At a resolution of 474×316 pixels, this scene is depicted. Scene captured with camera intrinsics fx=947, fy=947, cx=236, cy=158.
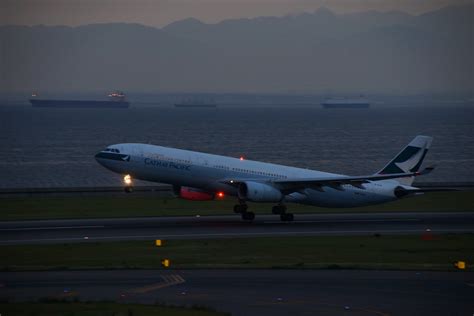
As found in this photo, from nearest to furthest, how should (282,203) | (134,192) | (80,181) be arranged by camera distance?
(282,203), (134,192), (80,181)

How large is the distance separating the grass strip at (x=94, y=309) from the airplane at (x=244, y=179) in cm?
3108

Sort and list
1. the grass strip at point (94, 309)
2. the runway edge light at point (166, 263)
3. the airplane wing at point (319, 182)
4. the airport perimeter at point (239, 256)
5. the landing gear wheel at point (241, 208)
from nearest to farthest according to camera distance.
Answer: the grass strip at point (94, 309), the airport perimeter at point (239, 256), the runway edge light at point (166, 263), the airplane wing at point (319, 182), the landing gear wheel at point (241, 208)

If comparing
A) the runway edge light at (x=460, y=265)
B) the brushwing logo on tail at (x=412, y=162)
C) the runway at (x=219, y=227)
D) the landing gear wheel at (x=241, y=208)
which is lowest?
the runway edge light at (x=460, y=265)

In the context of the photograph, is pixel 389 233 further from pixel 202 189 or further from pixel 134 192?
pixel 134 192

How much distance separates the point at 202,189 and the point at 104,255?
62.1 ft

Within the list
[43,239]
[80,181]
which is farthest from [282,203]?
[80,181]

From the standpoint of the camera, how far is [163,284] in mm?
38281

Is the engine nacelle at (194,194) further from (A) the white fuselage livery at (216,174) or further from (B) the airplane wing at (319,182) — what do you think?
(B) the airplane wing at (319,182)

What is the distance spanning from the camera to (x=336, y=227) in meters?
62.2

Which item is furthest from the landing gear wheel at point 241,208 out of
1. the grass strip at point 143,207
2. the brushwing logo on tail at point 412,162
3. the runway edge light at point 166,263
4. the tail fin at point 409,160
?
the runway edge light at point 166,263

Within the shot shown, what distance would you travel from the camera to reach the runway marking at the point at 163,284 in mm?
36719

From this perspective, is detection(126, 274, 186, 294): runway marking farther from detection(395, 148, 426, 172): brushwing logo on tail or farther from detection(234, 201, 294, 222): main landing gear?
detection(395, 148, 426, 172): brushwing logo on tail

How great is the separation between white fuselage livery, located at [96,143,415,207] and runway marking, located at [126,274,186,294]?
24110 mm

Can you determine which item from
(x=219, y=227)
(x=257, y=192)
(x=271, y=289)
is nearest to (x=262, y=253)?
(x=271, y=289)
